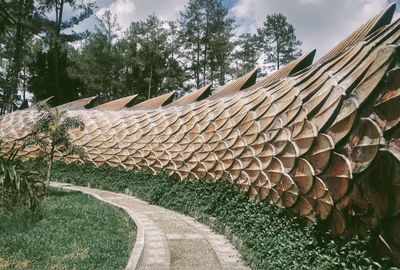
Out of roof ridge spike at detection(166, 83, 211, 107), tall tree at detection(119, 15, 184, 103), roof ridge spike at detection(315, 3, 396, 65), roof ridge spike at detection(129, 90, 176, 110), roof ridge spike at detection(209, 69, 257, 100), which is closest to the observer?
roof ridge spike at detection(315, 3, 396, 65)

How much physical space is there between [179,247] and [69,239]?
232 centimetres

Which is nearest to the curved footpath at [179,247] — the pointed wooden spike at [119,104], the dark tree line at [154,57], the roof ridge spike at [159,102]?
the roof ridge spike at [159,102]

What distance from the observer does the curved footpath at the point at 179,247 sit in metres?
6.00

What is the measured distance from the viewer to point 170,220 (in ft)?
32.0

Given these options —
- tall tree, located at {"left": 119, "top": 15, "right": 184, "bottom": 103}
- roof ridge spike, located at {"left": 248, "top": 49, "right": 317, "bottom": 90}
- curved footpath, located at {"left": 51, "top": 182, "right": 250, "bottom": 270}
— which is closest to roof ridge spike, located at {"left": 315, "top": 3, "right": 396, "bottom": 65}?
roof ridge spike, located at {"left": 248, "top": 49, "right": 317, "bottom": 90}

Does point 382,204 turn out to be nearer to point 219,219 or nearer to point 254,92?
point 219,219

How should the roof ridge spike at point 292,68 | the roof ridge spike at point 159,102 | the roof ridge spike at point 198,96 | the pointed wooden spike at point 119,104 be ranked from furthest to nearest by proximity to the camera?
the pointed wooden spike at point 119,104 → the roof ridge spike at point 159,102 → the roof ridge spike at point 198,96 → the roof ridge spike at point 292,68

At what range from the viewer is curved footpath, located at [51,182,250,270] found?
19.7ft

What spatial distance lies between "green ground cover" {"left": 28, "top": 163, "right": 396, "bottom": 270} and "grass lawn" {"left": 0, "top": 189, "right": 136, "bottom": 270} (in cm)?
212

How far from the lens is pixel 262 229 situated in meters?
7.04

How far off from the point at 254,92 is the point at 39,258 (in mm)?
7782

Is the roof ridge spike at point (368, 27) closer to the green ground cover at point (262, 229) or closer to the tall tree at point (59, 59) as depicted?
the green ground cover at point (262, 229)

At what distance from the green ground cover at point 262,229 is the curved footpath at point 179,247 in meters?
0.36

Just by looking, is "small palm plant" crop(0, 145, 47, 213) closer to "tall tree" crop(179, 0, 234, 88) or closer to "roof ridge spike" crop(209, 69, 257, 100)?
"roof ridge spike" crop(209, 69, 257, 100)
